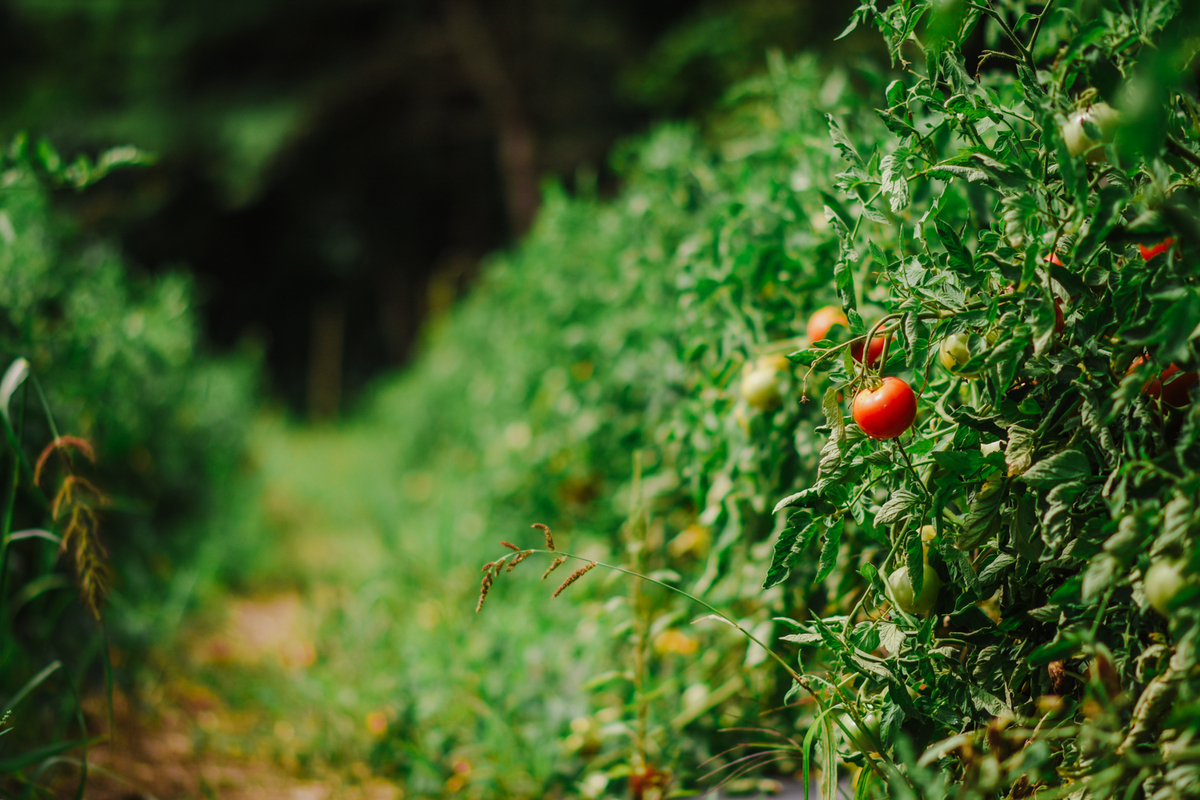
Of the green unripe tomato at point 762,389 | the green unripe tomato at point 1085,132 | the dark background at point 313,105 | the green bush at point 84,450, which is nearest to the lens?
the green unripe tomato at point 1085,132

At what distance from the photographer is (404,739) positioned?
5.10 feet

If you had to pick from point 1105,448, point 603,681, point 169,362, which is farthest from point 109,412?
point 1105,448

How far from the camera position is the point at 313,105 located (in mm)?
8055

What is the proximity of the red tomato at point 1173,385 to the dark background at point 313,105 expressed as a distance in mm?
6133

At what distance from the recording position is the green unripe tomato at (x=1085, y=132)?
67cm

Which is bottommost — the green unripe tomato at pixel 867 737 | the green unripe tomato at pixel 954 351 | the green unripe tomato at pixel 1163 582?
the green unripe tomato at pixel 867 737

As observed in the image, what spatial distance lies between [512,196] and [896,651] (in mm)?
7484

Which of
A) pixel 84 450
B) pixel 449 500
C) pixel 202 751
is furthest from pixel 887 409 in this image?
pixel 449 500

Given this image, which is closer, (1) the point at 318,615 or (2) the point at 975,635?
(2) the point at 975,635

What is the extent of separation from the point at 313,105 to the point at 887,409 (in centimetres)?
882

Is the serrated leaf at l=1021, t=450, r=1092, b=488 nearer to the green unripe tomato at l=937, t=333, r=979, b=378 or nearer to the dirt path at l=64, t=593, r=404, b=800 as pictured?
the green unripe tomato at l=937, t=333, r=979, b=378

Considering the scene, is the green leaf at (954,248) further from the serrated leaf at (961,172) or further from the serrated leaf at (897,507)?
the serrated leaf at (897,507)

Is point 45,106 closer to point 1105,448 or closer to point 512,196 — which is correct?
point 512,196

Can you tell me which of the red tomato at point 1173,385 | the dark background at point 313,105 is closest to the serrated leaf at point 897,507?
the red tomato at point 1173,385
